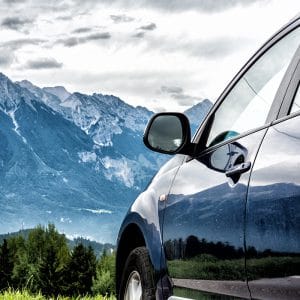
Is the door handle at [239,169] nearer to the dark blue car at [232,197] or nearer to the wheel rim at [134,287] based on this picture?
the dark blue car at [232,197]

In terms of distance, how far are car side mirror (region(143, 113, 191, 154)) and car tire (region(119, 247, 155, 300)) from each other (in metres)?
0.59

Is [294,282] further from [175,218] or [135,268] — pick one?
[135,268]

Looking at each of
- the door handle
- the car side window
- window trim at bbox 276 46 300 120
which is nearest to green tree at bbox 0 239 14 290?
the car side window

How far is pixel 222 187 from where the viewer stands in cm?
300

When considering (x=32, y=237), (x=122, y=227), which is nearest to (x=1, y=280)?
(x=32, y=237)

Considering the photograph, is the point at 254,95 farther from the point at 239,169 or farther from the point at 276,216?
the point at 276,216

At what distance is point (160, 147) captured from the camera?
Answer: 380cm

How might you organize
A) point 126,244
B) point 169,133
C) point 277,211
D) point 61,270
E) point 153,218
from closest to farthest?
1. point 277,211
2. point 169,133
3. point 153,218
4. point 126,244
5. point 61,270

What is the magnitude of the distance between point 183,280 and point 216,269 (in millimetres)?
545

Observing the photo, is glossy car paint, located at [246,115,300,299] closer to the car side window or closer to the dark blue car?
the dark blue car

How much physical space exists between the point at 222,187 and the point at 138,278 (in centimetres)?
145

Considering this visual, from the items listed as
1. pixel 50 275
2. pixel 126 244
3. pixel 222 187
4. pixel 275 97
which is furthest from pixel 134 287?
pixel 50 275

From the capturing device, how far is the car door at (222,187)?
2.82m

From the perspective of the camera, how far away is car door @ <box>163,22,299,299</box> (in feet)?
9.25
